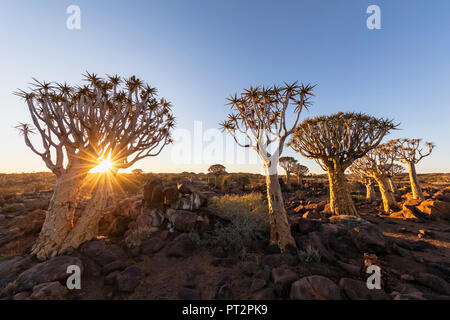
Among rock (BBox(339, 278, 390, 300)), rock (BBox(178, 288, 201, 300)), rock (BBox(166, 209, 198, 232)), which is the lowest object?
rock (BBox(178, 288, 201, 300))

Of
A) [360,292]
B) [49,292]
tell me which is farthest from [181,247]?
[360,292]

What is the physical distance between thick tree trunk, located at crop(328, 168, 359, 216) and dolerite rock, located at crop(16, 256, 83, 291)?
1265 cm

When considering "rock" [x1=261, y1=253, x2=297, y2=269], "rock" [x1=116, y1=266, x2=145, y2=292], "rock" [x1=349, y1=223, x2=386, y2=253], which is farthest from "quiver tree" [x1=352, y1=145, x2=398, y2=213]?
"rock" [x1=116, y1=266, x2=145, y2=292]

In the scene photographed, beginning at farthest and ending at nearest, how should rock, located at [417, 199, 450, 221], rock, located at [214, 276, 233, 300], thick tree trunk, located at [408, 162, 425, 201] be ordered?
thick tree trunk, located at [408, 162, 425, 201] → rock, located at [417, 199, 450, 221] → rock, located at [214, 276, 233, 300]

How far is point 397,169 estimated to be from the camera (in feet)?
63.1

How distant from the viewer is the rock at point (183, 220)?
21.0 ft

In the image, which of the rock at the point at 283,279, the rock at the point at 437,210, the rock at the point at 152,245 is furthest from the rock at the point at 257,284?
the rock at the point at 437,210

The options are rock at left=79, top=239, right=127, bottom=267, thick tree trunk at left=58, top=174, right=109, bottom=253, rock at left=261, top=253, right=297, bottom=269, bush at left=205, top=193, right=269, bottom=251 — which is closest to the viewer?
rock at left=261, top=253, right=297, bottom=269

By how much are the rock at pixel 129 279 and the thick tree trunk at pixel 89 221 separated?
103 inches

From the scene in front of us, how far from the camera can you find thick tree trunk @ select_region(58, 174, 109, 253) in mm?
5418

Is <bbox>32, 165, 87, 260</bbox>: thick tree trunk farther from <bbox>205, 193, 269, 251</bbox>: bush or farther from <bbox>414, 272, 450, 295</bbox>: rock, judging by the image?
<bbox>414, 272, 450, 295</bbox>: rock

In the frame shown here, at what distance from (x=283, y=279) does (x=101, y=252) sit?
5.29 m

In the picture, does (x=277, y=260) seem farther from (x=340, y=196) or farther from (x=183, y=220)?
(x=340, y=196)
